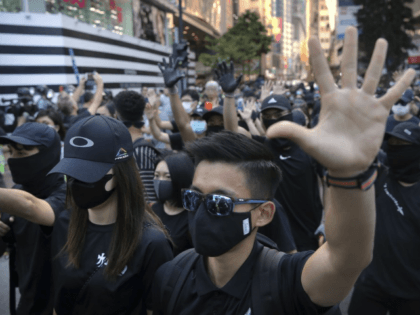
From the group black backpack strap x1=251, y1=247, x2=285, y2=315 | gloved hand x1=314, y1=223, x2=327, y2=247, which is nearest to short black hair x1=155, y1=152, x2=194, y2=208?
gloved hand x1=314, y1=223, x2=327, y2=247

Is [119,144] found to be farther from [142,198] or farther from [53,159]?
[53,159]

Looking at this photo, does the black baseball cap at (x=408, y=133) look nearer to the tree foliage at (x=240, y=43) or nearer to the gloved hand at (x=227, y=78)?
the gloved hand at (x=227, y=78)

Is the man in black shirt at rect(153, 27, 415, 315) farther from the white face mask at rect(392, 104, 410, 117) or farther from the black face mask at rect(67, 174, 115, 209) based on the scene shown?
the white face mask at rect(392, 104, 410, 117)

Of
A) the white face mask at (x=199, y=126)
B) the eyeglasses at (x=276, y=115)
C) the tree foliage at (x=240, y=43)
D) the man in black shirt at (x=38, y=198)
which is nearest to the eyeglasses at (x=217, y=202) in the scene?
the man in black shirt at (x=38, y=198)

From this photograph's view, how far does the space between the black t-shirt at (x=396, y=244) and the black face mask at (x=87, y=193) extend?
90.5 inches

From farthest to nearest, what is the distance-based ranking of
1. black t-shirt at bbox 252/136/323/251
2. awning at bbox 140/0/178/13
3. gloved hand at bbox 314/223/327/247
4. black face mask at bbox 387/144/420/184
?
awning at bbox 140/0/178/13
black t-shirt at bbox 252/136/323/251
gloved hand at bbox 314/223/327/247
black face mask at bbox 387/144/420/184

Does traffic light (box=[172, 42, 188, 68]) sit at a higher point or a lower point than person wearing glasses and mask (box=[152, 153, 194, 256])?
higher

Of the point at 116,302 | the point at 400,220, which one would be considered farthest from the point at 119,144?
the point at 400,220

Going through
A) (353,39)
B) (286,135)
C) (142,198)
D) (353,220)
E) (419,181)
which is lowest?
(419,181)

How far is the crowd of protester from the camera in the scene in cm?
136

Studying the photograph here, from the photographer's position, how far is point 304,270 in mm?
1655

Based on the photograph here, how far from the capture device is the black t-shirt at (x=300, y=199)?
4441 mm

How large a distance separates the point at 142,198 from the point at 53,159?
97 cm

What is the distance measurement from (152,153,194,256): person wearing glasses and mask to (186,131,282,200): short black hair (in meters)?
1.45
